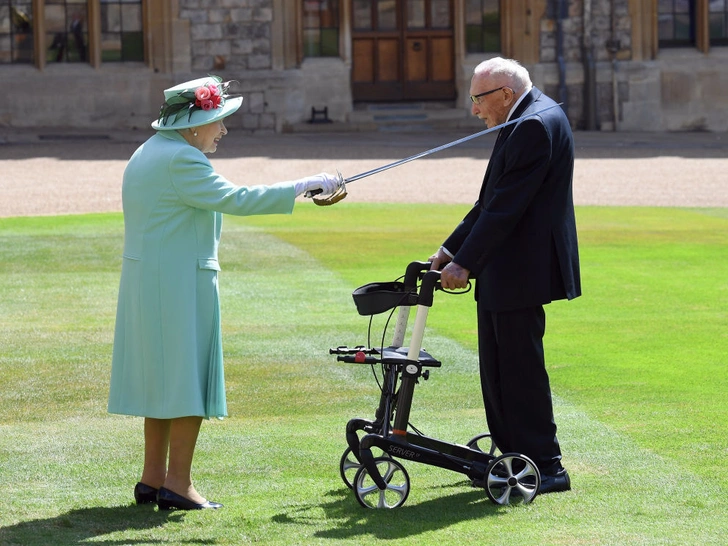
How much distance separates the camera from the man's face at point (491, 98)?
5137 millimetres

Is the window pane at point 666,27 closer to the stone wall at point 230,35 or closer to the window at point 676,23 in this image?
the window at point 676,23

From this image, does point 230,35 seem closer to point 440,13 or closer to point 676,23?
point 440,13

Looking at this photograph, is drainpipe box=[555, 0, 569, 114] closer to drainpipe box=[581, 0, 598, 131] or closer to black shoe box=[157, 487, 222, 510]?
drainpipe box=[581, 0, 598, 131]

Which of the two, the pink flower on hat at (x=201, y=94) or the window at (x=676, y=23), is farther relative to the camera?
the window at (x=676, y=23)

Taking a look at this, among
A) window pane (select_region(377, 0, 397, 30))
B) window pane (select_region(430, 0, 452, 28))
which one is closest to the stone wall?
window pane (select_region(377, 0, 397, 30))

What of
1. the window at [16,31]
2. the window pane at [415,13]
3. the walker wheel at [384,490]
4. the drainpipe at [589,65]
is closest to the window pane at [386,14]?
the window pane at [415,13]

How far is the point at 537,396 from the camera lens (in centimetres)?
525

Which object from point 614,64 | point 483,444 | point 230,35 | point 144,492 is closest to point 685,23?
point 614,64

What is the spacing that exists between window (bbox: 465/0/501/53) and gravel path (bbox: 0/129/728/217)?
8.03 ft

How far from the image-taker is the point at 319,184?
5020 mm

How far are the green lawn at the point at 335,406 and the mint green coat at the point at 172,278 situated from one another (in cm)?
45

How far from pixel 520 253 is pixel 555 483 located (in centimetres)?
90

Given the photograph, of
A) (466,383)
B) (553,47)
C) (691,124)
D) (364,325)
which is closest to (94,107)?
(553,47)

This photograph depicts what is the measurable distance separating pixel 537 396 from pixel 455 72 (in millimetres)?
23024
